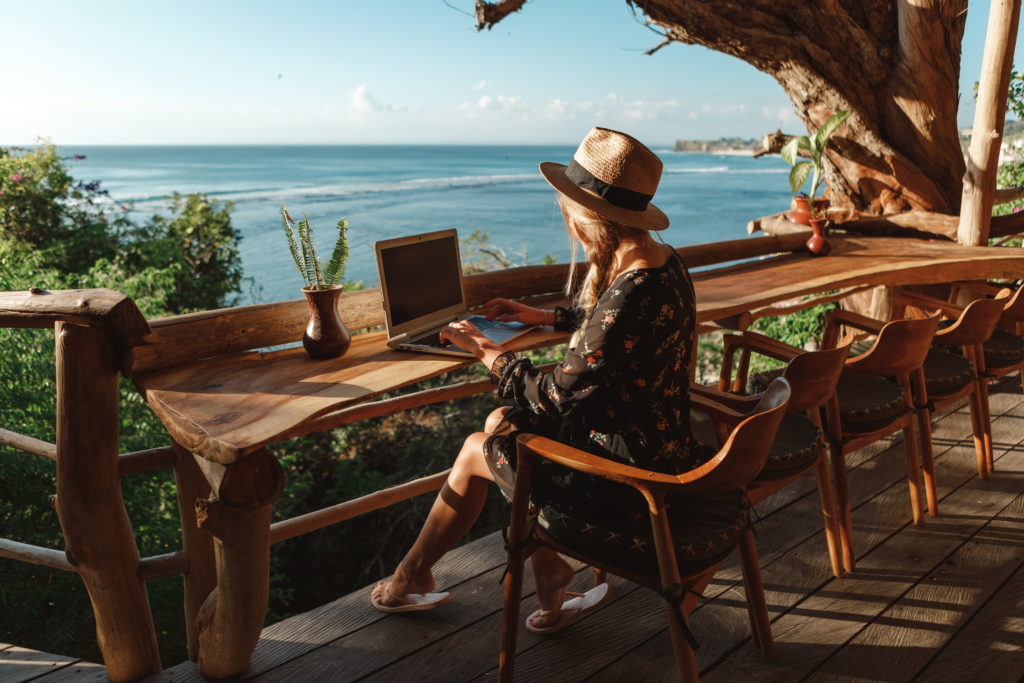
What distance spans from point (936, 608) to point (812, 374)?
906 mm

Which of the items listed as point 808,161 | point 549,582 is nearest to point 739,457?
point 549,582

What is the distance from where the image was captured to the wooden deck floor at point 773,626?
173 cm

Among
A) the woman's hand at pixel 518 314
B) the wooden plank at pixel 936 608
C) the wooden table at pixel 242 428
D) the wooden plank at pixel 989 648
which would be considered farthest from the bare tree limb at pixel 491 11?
the wooden plank at pixel 989 648

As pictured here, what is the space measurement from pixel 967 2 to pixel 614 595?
395cm

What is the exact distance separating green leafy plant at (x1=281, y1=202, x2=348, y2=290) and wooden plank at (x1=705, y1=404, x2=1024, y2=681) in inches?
56.3

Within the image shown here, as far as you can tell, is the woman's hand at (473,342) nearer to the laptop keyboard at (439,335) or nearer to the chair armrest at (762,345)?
the laptop keyboard at (439,335)

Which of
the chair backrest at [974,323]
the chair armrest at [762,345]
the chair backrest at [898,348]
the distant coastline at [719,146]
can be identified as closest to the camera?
the chair backrest at [898,348]

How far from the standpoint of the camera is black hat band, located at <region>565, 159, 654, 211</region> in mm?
1485

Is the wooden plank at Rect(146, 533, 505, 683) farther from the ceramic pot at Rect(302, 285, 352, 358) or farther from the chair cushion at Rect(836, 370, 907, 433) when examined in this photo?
the chair cushion at Rect(836, 370, 907, 433)

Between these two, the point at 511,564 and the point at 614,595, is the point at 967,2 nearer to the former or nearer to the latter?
the point at 614,595

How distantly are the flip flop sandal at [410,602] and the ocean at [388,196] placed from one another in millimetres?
18251

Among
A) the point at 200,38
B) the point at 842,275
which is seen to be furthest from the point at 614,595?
the point at 200,38

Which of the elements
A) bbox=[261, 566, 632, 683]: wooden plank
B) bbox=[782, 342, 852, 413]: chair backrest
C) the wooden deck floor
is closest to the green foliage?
the wooden deck floor

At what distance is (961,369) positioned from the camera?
250cm
